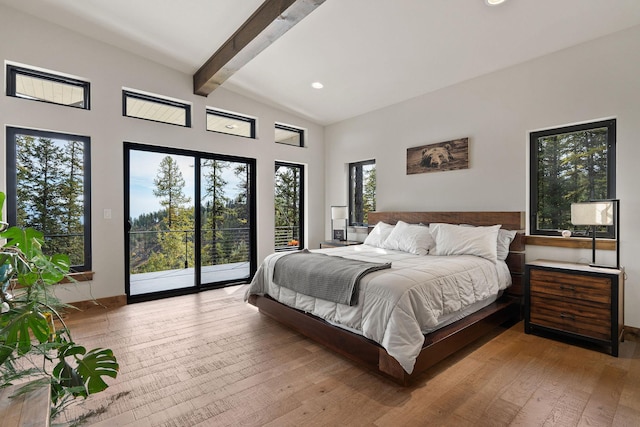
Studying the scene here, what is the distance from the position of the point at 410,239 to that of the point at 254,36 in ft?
9.20

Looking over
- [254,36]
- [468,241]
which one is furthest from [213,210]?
[468,241]

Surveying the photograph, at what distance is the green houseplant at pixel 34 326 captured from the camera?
935 millimetres

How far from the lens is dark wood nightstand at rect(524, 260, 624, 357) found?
2.58 metres

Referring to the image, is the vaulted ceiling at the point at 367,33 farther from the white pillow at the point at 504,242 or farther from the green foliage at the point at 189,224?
the white pillow at the point at 504,242

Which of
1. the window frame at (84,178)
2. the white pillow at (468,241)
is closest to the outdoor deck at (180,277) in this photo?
the window frame at (84,178)

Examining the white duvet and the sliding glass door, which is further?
the sliding glass door

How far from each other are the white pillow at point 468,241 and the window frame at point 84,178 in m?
4.12

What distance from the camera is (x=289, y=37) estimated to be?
3504 millimetres

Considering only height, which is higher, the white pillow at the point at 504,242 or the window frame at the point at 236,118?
the window frame at the point at 236,118

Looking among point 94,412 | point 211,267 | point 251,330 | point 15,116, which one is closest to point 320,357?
point 251,330

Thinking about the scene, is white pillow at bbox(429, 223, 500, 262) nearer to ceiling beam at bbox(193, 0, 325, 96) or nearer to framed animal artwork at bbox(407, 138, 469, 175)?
framed animal artwork at bbox(407, 138, 469, 175)

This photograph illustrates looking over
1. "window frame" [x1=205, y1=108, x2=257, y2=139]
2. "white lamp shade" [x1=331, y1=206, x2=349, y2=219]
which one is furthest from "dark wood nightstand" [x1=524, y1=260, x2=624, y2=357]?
"window frame" [x1=205, y1=108, x2=257, y2=139]

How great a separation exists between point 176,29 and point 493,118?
3.78 meters

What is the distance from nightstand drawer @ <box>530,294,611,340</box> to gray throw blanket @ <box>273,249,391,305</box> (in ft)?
4.99
